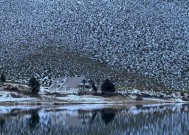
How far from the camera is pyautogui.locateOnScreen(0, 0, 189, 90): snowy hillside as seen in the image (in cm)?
12438

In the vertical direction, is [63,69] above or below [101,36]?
below

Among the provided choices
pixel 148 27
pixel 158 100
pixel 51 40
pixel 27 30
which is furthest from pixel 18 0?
pixel 158 100

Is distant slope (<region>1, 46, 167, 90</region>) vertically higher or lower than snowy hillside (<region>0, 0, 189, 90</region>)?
lower

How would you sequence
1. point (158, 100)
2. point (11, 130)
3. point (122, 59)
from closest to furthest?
point (11, 130) → point (158, 100) → point (122, 59)

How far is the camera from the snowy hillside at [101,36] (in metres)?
124

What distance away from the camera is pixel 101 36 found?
14312 cm

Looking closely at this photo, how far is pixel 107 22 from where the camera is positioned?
152000 mm

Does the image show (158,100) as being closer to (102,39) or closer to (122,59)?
(122,59)

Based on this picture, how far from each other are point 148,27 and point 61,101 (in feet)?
274

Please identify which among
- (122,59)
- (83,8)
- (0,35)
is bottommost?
(122,59)

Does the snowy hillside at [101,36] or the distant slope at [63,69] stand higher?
the snowy hillside at [101,36]

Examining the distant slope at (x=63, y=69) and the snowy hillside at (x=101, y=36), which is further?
the snowy hillside at (x=101, y=36)

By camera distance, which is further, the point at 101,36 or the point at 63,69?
the point at 101,36

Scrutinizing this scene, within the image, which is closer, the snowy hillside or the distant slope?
the distant slope
